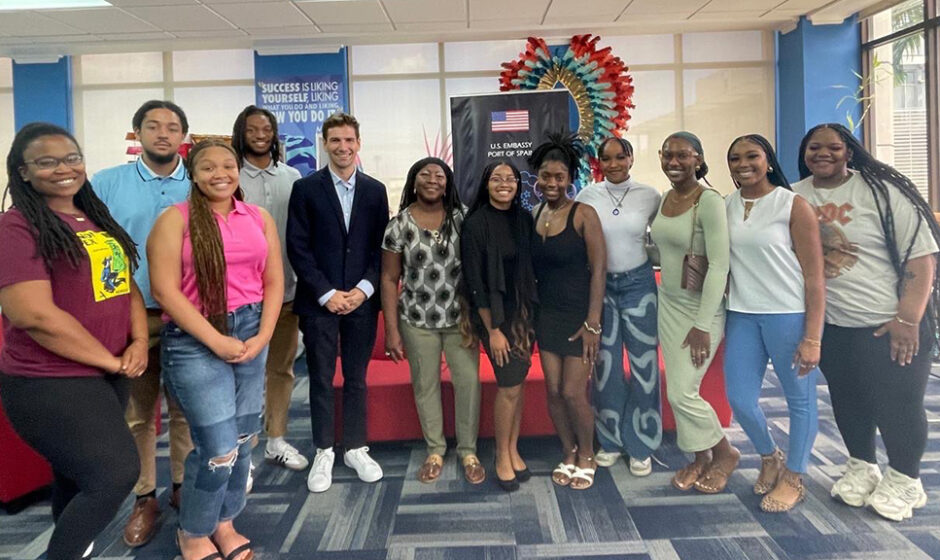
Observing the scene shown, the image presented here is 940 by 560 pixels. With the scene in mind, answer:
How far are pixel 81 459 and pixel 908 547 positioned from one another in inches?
106

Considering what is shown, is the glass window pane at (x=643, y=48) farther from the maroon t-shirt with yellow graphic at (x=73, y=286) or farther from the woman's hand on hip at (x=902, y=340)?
the maroon t-shirt with yellow graphic at (x=73, y=286)

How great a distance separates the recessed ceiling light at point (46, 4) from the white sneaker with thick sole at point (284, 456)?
517 cm

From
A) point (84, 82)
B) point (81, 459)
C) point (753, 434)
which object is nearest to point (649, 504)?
point (753, 434)

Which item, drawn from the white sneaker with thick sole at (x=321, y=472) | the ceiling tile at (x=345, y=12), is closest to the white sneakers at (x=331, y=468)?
the white sneaker with thick sole at (x=321, y=472)

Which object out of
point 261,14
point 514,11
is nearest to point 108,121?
point 261,14

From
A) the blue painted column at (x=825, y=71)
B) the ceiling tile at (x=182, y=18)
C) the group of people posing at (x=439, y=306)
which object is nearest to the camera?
the group of people posing at (x=439, y=306)

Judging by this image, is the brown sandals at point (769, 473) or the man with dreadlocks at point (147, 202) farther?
the brown sandals at point (769, 473)

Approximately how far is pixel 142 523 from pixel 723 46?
27.8ft

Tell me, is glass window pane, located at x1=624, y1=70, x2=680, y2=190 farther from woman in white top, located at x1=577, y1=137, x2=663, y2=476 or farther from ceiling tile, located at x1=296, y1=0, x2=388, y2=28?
woman in white top, located at x1=577, y1=137, x2=663, y2=476

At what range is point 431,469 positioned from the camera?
9.21 ft

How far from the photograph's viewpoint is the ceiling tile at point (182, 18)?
20.0 feet

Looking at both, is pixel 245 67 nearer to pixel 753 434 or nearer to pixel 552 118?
pixel 552 118

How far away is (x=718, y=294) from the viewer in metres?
2.35

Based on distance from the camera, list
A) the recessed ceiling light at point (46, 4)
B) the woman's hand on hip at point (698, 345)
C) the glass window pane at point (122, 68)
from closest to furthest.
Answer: the woman's hand on hip at point (698, 345) < the recessed ceiling light at point (46, 4) < the glass window pane at point (122, 68)
